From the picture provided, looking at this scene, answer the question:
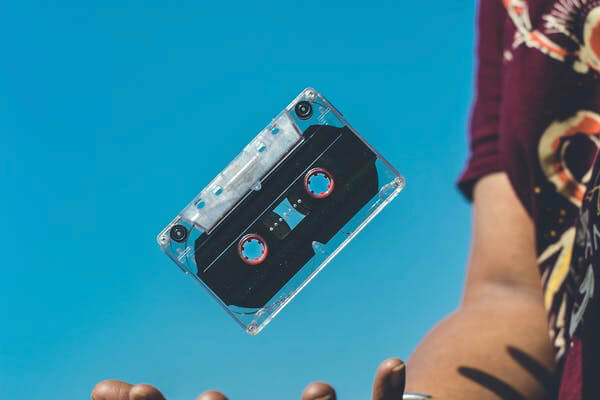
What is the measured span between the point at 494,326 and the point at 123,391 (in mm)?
560

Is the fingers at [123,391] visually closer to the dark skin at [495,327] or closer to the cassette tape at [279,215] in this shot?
the dark skin at [495,327]

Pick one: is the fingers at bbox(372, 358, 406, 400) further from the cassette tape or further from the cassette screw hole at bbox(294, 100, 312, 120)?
the cassette screw hole at bbox(294, 100, 312, 120)

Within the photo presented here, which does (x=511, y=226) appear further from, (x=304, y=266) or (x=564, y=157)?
(x=304, y=266)

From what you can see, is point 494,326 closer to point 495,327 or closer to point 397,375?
point 495,327

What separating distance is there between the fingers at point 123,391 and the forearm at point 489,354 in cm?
36

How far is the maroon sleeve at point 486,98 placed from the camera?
107cm

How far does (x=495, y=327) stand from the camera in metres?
0.94


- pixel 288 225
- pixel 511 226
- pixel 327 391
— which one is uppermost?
pixel 288 225

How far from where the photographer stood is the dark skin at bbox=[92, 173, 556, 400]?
85 cm

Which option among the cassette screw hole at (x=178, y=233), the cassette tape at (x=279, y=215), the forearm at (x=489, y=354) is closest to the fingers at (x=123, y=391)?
the forearm at (x=489, y=354)

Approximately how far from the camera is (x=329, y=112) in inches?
47.3

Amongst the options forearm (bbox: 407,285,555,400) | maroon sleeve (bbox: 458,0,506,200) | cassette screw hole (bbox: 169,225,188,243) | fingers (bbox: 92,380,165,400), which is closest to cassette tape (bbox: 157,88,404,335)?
cassette screw hole (bbox: 169,225,188,243)

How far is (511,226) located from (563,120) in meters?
0.22

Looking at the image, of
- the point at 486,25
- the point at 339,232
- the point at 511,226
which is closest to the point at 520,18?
the point at 486,25
